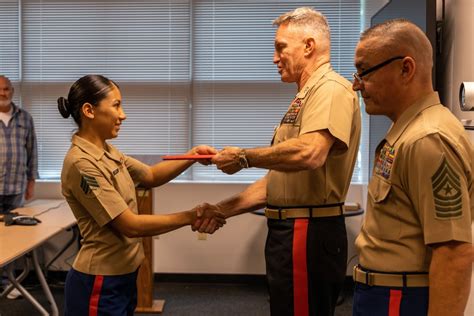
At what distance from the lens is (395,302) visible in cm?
138

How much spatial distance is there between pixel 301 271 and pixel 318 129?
518 mm

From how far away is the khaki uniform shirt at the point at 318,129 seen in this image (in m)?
1.81

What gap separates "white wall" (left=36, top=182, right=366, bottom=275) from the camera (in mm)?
4453

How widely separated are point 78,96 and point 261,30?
2.75 meters

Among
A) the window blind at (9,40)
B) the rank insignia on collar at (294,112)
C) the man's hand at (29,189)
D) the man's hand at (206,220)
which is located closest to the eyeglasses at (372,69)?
the rank insignia on collar at (294,112)

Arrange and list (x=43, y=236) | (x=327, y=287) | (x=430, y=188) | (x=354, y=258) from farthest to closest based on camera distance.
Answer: (x=354, y=258)
(x=43, y=236)
(x=327, y=287)
(x=430, y=188)

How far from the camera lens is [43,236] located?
123 inches

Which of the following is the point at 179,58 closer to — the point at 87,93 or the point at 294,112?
the point at 87,93

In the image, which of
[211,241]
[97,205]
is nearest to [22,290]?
[211,241]

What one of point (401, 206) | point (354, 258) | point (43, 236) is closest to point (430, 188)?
point (401, 206)

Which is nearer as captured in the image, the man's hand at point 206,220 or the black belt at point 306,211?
the black belt at point 306,211

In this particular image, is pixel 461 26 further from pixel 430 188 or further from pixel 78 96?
pixel 78 96

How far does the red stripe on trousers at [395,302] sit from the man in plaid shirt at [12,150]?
354cm

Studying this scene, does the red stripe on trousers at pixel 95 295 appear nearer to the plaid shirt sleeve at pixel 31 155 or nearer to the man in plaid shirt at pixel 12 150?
the man in plaid shirt at pixel 12 150
